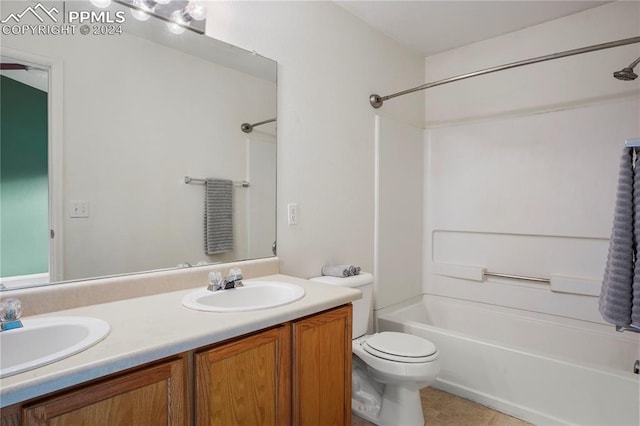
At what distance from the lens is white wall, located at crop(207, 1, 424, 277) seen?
1.87 m

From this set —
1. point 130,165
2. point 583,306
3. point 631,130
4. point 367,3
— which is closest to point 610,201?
point 631,130

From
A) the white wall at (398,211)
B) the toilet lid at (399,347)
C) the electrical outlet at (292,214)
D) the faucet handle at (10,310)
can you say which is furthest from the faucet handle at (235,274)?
the white wall at (398,211)

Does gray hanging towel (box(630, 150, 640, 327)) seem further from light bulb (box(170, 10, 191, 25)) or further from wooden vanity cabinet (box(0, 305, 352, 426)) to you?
light bulb (box(170, 10, 191, 25))

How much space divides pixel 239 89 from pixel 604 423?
2.42 meters

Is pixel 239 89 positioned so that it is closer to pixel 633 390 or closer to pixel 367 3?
pixel 367 3

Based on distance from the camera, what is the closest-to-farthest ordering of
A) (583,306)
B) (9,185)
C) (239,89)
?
1. (9,185)
2. (239,89)
3. (583,306)

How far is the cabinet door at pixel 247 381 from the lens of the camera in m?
1.01

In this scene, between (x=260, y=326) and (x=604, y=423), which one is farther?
(x=604, y=423)

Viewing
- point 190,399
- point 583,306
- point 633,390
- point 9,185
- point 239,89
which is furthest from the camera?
point 583,306

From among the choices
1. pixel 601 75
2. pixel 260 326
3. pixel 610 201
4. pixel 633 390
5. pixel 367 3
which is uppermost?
pixel 367 3

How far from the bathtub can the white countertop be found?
1.12 metres

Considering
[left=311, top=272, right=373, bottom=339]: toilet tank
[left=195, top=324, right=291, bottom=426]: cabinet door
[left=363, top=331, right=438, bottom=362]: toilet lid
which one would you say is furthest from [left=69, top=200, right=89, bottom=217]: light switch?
[left=363, top=331, right=438, bottom=362]: toilet lid

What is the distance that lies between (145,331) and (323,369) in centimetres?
69

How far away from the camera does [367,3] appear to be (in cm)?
221
